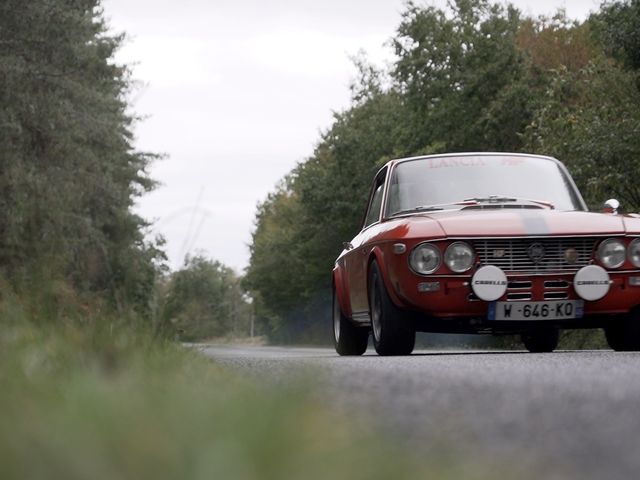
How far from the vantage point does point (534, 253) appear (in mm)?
8961

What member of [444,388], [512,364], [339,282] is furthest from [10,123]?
[444,388]

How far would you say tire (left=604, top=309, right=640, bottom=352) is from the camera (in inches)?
372

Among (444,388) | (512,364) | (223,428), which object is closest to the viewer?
(223,428)

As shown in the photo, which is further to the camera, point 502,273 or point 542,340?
point 542,340

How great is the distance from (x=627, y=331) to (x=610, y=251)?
827mm

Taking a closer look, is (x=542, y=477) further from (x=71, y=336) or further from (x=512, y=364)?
(x=512, y=364)

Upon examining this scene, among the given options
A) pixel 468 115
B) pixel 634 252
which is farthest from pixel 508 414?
pixel 468 115

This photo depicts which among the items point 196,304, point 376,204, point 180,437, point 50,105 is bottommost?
point 180,437

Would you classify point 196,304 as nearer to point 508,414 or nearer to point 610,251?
point 508,414

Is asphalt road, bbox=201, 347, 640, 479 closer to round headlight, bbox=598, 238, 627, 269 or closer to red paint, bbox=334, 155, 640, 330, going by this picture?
red paint, bbox=334, 155, 640, 330

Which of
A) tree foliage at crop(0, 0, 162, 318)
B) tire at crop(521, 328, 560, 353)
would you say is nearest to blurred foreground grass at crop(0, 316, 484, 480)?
tire at crop(521, 328, 560, 353)

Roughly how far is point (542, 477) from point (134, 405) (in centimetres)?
86

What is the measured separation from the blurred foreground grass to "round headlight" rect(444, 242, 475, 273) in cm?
524

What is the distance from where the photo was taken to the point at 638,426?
3.39 meters
